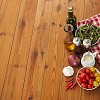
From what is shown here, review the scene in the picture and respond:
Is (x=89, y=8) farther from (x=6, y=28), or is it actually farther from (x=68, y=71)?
(x=6, y=28)

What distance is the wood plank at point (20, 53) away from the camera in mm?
1648

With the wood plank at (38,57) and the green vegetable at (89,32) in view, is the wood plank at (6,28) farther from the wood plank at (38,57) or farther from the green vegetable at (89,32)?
the green vegetable at (89,32)

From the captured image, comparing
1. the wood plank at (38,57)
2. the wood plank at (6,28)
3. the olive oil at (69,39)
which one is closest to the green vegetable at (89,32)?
the olive oil at (69,39)

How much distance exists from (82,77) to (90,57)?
15cm

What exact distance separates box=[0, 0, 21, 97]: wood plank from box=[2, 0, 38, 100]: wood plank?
0.11 ft

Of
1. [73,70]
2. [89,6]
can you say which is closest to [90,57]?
[73,70]

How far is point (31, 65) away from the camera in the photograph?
5.62ft

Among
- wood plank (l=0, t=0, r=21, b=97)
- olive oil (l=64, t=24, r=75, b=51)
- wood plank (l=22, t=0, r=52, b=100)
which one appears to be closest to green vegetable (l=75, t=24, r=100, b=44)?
olive oil (l=64, t=24, r=75, b=51)

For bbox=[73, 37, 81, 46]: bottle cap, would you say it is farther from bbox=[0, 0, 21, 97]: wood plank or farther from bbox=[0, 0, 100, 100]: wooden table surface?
bbox=[0, 0, 21, 97]: wood plank

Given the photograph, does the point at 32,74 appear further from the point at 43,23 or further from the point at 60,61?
the point at 43,23

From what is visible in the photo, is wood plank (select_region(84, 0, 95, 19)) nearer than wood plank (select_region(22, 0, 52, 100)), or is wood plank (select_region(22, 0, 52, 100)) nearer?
wood plank (select_region(22, 0, 52, 100))

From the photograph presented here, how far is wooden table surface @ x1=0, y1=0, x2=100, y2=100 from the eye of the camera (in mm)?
1610

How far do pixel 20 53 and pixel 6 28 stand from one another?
10.6 inches

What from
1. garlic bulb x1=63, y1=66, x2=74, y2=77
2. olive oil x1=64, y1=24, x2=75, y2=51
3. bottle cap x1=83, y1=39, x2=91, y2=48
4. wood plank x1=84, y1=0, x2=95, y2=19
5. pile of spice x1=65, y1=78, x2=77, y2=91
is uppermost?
wood plank x1=84, y1=0, x2=95, y2=19
